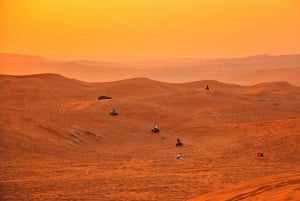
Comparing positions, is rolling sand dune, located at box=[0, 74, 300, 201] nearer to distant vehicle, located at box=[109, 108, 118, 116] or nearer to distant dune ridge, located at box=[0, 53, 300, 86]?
distant vehicle, located at box=[109, 108, 118, 116]

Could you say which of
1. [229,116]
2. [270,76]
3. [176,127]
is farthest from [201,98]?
[270,76]

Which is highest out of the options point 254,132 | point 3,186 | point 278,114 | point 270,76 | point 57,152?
point 270,76

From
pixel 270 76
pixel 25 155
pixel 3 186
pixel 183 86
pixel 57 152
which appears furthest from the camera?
pixel 270 76

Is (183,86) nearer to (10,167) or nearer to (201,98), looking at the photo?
(201,98)

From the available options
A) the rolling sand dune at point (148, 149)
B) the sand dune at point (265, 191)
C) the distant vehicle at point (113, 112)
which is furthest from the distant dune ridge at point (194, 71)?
the sand dune at point (265, 191)

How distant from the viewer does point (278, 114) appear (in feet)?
118

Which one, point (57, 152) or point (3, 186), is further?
point (57, 152)

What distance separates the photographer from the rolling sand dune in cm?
1352

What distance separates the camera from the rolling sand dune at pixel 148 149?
13.5 m

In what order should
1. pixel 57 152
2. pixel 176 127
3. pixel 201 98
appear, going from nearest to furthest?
1. pixel 57 152
2. pixel 176 127
3. pixel 201 98

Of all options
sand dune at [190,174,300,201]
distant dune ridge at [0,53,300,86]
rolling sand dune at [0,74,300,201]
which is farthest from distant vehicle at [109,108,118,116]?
distant dune ridge at [0,53,300,86]

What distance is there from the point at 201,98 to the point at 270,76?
67.5 m

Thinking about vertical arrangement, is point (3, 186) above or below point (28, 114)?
below

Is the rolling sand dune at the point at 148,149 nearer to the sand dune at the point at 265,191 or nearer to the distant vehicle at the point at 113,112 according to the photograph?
the sand dune at the point at 265,191
